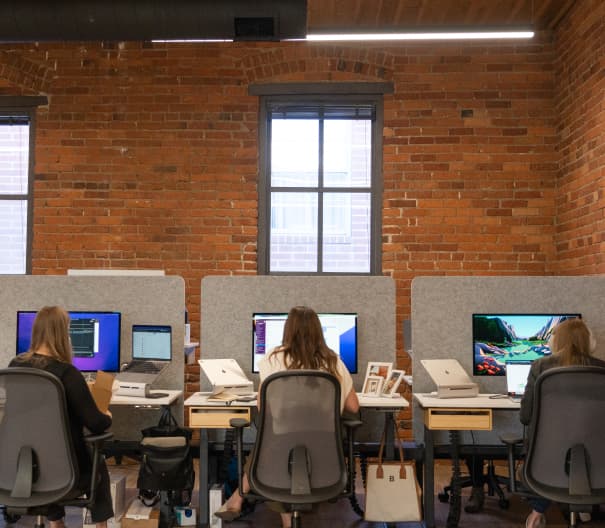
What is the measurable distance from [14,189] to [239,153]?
1846mm

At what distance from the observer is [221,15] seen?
4062 millimetres

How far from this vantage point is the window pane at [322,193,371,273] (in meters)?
5.60

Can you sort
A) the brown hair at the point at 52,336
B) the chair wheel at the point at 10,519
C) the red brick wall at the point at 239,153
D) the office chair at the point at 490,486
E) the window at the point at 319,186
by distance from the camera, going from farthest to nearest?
the window at the point at 319,186 < the red brick wall at the point at 239,153 < the office chair at the point at 490,486 < the chair wheel at the point at 10,519 < the brown hair at the point at 52,336

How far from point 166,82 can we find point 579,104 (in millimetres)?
3060

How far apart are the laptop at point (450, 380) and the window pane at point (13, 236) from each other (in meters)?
3.45

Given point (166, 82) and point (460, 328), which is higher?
point (166, 82)

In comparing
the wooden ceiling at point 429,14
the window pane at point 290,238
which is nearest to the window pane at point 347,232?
the window pane at point 290,238

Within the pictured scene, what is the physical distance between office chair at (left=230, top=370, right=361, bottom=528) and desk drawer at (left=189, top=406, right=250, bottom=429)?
80 centimetres

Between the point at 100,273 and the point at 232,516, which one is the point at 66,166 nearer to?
the point at 100,273

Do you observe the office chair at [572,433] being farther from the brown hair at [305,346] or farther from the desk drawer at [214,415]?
the desk drawer at [214,415]

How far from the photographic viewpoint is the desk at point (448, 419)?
11.7ft

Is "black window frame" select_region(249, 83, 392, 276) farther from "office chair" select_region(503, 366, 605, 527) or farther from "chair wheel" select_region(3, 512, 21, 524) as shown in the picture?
"office chair" select_region(503, 366, 605, 527)

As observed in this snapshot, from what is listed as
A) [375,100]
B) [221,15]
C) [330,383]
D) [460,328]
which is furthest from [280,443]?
[375,100]

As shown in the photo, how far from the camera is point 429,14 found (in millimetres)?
5141
